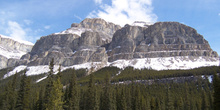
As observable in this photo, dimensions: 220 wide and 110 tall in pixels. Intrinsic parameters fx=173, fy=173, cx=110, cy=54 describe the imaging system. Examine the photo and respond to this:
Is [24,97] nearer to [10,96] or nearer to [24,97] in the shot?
[24,97]

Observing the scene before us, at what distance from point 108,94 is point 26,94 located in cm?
2564

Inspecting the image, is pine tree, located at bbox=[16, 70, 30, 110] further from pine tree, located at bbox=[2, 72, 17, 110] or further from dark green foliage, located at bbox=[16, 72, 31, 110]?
pine tree, located at bbox=[2, 72, 17, 110]

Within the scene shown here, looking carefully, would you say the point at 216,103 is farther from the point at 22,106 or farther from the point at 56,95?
the point at 22,106

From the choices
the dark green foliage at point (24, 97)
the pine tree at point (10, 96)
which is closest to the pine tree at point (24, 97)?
the dark green foliage at point (24, 97)

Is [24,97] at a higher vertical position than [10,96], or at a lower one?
higher

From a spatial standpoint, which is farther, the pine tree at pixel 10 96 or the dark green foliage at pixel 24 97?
the pine tree at pixel 10 96

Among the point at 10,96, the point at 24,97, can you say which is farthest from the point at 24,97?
the point at 10,96

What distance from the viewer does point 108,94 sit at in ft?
196

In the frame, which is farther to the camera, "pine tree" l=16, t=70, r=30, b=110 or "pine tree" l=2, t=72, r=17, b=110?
"pine tree" l=2, t=72, r=17, b=110

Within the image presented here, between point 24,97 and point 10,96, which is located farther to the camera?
point 10,96

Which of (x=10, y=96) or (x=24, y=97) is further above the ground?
(x=24, y=97)

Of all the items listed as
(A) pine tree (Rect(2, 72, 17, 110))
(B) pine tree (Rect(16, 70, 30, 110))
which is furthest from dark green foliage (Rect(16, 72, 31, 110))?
(A) pine tree (Rect(2, 72, 17, 110))

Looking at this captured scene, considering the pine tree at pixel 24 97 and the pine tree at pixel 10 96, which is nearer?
the pine tree at pixel 24 97

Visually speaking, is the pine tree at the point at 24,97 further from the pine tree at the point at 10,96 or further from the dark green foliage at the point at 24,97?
the pine tree at the point at 10,96
